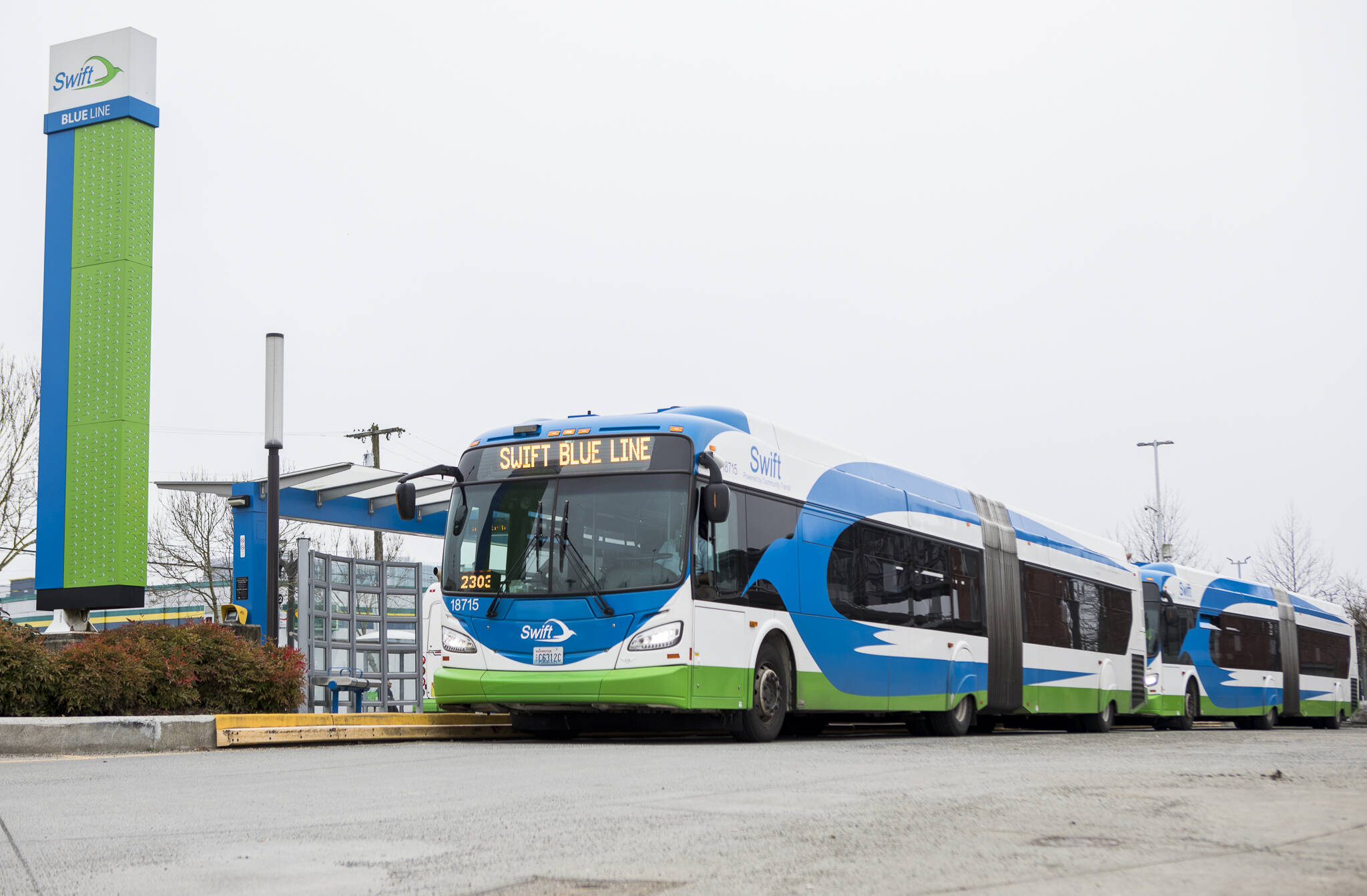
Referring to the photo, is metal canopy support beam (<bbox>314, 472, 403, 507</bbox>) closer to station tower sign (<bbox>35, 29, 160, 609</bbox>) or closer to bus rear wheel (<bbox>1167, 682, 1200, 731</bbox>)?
station tower sign (<bbox>35, 29, 160, 609</bbox>)

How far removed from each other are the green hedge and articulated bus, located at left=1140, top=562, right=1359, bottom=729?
718 inches

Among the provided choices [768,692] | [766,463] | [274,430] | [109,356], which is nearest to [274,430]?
[274,430]

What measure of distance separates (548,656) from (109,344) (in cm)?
925

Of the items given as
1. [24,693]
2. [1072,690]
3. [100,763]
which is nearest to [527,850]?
[100,763]

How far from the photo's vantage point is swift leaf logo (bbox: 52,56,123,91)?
18703mm

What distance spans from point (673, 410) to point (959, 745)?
448 cm

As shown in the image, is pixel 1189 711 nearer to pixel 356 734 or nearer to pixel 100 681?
pixel 356 734

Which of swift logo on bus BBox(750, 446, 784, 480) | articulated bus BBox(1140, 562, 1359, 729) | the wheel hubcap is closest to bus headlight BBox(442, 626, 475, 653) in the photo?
the wheel hubcap

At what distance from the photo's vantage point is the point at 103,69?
18781 millimetres

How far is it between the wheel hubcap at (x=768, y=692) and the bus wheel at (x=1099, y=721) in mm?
11993

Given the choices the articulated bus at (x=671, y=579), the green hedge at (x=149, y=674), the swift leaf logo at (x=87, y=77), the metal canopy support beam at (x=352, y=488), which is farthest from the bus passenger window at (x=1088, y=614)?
the swift leaf logo at (x=87, y=77)

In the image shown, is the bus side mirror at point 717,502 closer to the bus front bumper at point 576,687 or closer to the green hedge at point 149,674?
the bus front bumper at point 576,687

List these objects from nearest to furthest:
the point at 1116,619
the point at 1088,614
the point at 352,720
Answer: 1. the point at 352,720
2. the point at 1088,614
3. the point at 1116,619

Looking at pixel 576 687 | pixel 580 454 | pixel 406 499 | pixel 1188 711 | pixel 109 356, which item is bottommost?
pixel 1188 711
